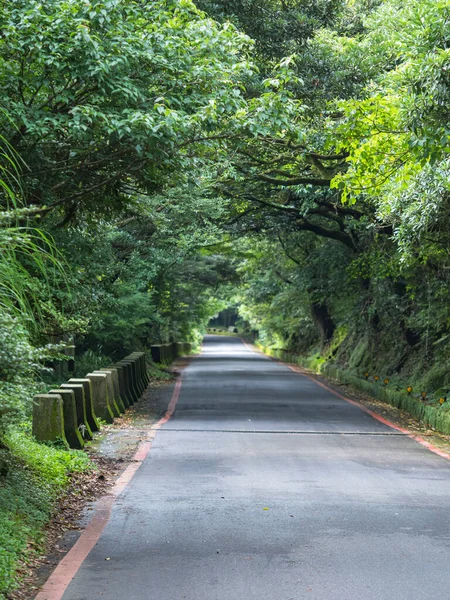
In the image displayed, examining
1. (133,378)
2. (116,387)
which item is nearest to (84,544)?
(116,387)

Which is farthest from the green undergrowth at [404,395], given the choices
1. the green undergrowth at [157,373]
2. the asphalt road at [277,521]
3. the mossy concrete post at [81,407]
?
the mossy concrete post at [81,407]

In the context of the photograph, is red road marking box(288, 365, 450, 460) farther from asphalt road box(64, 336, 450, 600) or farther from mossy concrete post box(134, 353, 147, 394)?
mossy concrete post box(134, 353, 147, 394)

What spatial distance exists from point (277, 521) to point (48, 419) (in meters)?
3.93

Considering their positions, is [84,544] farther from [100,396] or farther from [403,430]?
[403,430]

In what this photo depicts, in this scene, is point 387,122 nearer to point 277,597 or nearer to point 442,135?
point 442,135

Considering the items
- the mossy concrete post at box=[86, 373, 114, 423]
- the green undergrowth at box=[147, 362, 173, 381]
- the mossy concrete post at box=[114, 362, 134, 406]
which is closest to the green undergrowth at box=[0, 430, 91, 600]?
the mossy concrete post at box=[86, 373, 114, 423]

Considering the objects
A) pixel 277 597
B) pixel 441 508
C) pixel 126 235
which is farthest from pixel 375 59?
pixel 277 597

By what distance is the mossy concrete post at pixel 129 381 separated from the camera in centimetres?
1775

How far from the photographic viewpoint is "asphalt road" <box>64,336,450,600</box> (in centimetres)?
573

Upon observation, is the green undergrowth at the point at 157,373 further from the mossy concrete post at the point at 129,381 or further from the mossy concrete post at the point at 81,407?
the mossy concrete post at the point at 81,407

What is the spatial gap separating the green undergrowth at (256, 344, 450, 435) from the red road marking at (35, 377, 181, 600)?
6.60 metres

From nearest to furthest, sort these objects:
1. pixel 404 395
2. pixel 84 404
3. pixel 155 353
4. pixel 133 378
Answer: pixel 84 404 → pixel 404 395 → pixel 133 378 → pixel 155 353

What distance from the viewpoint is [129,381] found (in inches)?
732

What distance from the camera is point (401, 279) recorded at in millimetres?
21844
